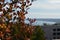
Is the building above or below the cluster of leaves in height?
below

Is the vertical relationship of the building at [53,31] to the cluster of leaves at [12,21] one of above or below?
below

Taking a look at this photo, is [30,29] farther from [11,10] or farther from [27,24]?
[11,10]

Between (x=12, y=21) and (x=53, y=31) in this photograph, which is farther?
(x=53, y=31)

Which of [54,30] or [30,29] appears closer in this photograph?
[30,29]

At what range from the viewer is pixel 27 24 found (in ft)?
13.0

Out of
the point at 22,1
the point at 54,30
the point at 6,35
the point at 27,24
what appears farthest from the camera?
the point at 54,30

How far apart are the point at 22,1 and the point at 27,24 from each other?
720 millimetres

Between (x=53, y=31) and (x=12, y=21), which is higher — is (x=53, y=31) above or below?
below

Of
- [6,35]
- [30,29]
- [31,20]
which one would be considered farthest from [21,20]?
[6,35]

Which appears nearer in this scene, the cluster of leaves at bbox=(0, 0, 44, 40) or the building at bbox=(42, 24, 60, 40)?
the cluster of leaves at bbox=(0, 0, 44, 40)

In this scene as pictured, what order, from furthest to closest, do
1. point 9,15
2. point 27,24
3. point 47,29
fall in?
point 47,29 → point 27,24 → point 9,15

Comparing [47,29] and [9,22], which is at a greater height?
[9,22]

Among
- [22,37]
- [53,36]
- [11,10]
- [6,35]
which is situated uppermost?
[11,10]

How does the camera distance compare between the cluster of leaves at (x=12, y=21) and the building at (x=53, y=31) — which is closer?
the cluster of leaves at (x=12, y=21)
